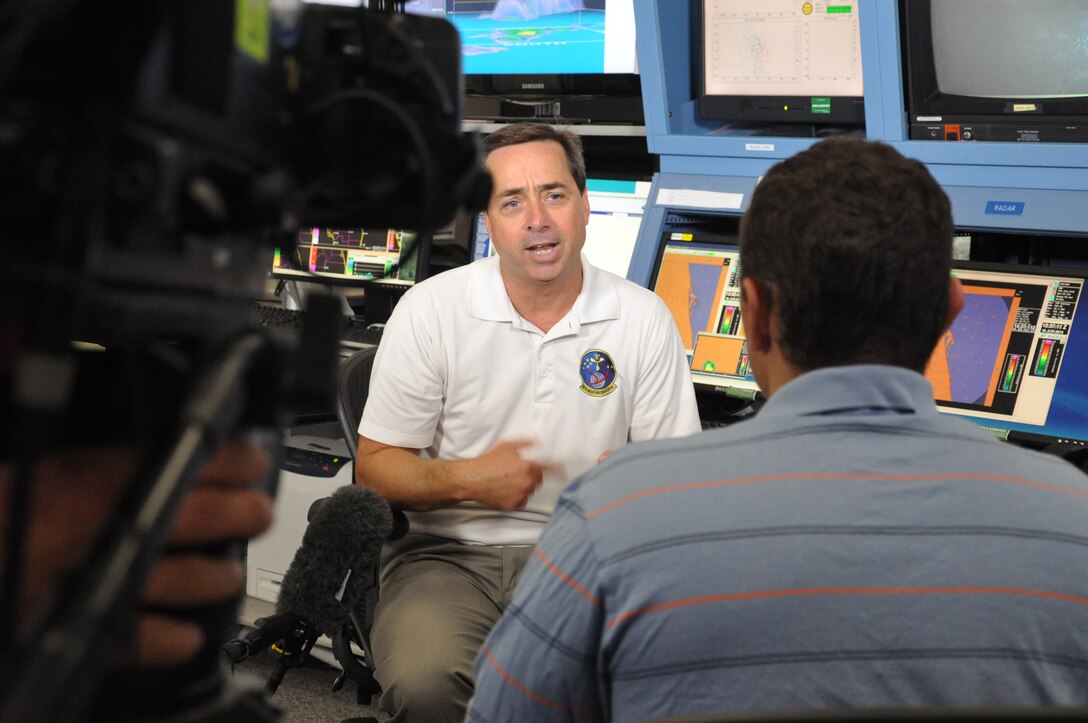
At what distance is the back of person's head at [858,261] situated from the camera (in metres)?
1.00

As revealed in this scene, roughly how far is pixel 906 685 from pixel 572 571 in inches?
11.2

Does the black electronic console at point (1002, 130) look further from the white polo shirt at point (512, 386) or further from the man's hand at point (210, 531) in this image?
the man's hand at point (210, 531)

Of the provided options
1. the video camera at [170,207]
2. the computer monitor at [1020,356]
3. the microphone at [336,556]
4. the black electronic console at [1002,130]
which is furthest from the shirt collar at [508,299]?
the video camera at [170,207]

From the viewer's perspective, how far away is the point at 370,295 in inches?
122

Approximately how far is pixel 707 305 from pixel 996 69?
0.79 meters

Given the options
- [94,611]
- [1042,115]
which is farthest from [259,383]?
[1042,115]

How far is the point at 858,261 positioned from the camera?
0.99 meters

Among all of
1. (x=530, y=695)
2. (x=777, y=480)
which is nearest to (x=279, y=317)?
(x=530, y=695)

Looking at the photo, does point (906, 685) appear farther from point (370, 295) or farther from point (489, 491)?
point (370, 295)

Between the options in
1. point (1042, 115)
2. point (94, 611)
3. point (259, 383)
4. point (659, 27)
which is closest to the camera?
point (94, 611)

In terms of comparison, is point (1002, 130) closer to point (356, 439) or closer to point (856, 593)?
point (356, 439)

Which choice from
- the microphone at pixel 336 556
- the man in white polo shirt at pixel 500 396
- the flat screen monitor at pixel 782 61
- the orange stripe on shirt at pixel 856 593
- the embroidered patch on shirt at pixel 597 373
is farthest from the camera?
the flat screen monitor at pixel 782 61

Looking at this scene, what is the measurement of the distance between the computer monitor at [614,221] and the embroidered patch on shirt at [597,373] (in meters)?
0.86

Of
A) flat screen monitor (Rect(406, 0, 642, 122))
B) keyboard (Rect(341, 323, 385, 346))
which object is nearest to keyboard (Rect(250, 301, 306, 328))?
keyboard (Rect(341, 323, 385, 346))
